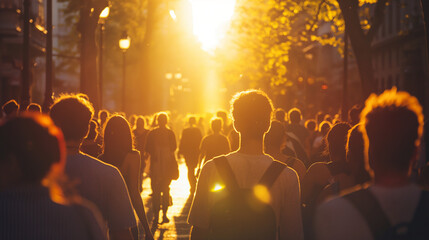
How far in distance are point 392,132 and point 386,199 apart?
0.91 ft

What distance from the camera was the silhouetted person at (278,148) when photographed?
809 centimetres

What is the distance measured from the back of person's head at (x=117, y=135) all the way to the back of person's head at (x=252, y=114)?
3.40 m

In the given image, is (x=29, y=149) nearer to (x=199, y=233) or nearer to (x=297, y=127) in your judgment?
(x=199, y=233)

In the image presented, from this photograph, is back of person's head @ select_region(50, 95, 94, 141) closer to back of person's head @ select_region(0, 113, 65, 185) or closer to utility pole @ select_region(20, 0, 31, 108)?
back of person's head @ select_region(0, 113, 65, 185)

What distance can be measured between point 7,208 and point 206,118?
121 ft

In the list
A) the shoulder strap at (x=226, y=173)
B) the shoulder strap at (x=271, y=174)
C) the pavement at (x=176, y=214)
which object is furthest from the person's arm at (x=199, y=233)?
the pavement at (x=176, y=214)

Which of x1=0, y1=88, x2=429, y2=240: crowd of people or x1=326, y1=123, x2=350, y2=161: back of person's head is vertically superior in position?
x1=326, y1=123, x2=350, y2=161: back of person's head

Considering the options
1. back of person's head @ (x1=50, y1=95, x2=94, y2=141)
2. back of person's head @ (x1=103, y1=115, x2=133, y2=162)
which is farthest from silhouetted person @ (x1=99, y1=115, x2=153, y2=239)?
back of person's head @ (x1=50, y1=95, x2=94, y2=141)

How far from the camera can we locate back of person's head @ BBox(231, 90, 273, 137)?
5.19 m

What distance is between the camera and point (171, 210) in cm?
1786

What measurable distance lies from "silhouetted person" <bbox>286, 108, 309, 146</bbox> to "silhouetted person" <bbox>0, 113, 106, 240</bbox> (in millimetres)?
13852

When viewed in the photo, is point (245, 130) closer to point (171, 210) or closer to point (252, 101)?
point (252, 101)

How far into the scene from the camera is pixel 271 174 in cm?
505

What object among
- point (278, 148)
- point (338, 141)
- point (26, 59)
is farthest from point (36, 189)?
point (26, 59)
